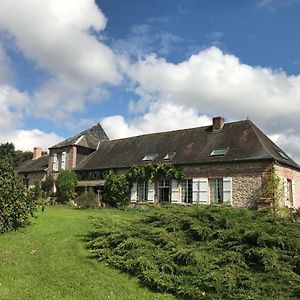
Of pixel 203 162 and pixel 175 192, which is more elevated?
pixel 203 162

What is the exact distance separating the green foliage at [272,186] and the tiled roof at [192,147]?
83 centimetres

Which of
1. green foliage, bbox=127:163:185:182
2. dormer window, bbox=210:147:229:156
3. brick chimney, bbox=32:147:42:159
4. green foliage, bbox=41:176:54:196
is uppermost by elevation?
brick chimney, bbox=32:147:42:159

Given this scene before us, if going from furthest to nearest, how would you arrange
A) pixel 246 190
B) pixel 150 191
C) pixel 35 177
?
1. pixel 35 177
2. pixel 150 191
3. pixel 246 190

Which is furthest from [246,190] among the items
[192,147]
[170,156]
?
[170,156]

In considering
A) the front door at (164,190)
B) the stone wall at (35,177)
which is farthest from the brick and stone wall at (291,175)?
the stone wall at (35,177)

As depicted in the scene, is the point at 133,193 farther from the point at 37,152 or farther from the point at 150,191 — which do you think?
the point at 37,152

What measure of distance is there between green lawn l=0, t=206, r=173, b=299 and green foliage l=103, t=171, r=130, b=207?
13.6 metres

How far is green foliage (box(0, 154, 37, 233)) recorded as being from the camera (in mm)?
11492

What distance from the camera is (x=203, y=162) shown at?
71.5ft

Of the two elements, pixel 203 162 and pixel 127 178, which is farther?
pixel 127 178

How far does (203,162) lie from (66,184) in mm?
11431

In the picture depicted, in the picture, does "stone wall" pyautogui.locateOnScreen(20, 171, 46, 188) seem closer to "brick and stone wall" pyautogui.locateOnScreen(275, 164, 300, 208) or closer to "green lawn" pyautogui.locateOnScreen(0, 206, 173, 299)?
"brick and stone wall" pyautogui.locateOnScreen(275, 164, 300, 208)

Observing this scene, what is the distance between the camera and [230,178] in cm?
2078

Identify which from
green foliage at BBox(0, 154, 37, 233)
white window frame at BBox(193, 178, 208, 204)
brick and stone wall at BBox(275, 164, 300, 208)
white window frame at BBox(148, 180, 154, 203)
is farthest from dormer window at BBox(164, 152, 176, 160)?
green foliage at BBox(0, 154, 37, 233)
